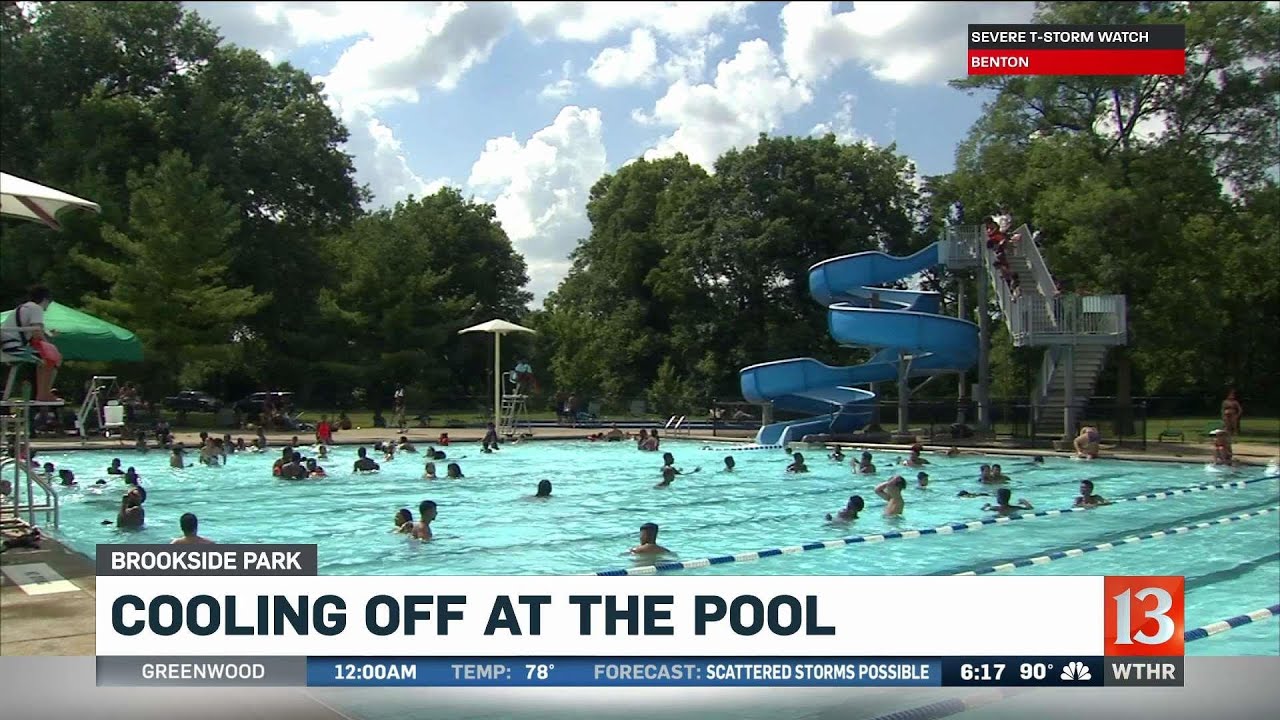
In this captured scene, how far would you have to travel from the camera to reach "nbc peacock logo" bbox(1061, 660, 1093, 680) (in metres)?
4.57

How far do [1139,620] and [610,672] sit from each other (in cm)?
255

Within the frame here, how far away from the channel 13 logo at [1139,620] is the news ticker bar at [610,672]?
0.09 meters

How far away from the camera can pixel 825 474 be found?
718 inches

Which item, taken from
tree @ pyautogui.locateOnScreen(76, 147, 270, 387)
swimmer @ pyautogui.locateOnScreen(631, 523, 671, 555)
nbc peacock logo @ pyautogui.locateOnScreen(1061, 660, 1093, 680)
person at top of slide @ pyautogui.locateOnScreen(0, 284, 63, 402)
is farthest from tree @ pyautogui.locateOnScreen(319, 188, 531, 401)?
nbc peacock logo @ pyautogui.locateOnScreen(1061, 660, 1093, 680)

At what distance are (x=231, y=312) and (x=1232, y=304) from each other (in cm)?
3357

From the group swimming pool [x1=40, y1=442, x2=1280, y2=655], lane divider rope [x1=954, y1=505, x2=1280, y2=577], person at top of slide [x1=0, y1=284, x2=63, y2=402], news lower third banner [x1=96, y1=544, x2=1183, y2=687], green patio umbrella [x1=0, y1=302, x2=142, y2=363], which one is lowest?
swimming pool [x1=40, y1=442, x2=1280, y2=655]

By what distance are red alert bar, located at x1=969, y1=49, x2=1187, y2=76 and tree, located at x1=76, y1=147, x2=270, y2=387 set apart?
85.3 feet

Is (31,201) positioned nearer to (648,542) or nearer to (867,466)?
(648,542)

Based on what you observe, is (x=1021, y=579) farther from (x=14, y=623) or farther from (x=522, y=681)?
(x=14, y=623)

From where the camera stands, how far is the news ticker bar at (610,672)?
4.46 metres

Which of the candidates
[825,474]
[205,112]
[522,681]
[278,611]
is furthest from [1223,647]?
[205,112]

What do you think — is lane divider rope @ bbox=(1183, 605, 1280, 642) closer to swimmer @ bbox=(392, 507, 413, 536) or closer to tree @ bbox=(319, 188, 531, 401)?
swimmer @ bbox=(392, 507, 413, 536)

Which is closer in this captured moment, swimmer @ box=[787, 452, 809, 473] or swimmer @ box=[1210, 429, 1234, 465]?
swimmer @ box=[1210, 429, 1234, 465]

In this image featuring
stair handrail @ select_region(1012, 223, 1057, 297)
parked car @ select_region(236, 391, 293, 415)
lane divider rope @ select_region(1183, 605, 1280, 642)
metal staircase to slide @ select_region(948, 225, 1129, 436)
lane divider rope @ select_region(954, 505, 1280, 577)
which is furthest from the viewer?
parked car @ select_region(236, 391, 293, 415)
